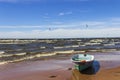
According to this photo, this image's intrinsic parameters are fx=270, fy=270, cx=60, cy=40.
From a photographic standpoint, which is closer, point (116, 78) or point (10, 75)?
point (116, 78)

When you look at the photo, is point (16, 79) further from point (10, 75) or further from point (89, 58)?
point (89, 58)

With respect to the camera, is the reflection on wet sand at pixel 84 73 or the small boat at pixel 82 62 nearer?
the reflection on wet sand at pixel 84 73

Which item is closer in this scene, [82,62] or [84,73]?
[82,62]

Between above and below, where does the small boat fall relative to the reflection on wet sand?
above

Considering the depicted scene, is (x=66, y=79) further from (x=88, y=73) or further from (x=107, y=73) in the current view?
(x=107, y=73)

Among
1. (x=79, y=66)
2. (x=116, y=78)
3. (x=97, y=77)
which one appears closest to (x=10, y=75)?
(x=79, y=66)

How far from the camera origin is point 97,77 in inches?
868

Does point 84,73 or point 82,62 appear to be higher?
point 82,62

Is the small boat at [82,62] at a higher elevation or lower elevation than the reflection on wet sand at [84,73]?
higher

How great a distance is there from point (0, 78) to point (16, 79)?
→ 157 cm

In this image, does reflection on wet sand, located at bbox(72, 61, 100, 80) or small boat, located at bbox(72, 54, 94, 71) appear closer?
reflection on wet sand, located at bbox(72, 61, 100, 80)

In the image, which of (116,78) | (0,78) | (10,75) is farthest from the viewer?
(10,75)

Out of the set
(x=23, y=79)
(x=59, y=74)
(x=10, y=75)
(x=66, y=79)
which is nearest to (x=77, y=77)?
(x=66, y=79)

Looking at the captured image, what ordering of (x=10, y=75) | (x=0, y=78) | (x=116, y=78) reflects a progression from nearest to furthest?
(x=116, y=78)
(x=0, y=78)
(x=10, y=75)
